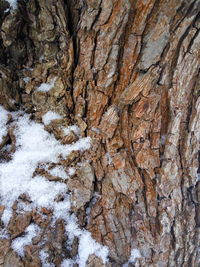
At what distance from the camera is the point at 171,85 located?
1.42m

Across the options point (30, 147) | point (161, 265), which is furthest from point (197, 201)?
point (30, 147)

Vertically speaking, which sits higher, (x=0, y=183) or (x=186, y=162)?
(x=186, y=162)

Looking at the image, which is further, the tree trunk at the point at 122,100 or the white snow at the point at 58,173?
the white snow at the point at 58,173

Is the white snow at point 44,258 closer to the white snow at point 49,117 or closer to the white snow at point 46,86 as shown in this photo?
the white snow at point 49,117

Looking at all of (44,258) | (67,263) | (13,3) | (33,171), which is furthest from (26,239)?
(13,3)

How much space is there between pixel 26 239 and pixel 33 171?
42 cm

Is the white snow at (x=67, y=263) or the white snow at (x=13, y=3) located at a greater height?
the white snow at (x=13, y=3)

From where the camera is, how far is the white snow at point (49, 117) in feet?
5.12

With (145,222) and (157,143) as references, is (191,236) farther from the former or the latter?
(157,143)

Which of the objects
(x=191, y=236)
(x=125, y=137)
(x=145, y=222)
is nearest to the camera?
(x=125, y=137)

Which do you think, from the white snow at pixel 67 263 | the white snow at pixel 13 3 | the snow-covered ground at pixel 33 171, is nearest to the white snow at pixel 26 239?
the snow-covered ground at pixel 33 171

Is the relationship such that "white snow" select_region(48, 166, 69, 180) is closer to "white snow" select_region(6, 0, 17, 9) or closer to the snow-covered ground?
the snow-covered ground

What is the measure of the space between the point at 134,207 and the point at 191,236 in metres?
0.52

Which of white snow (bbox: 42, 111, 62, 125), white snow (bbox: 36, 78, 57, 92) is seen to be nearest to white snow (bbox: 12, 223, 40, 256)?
white snow (bbox: 42, 111, 62, 125)
